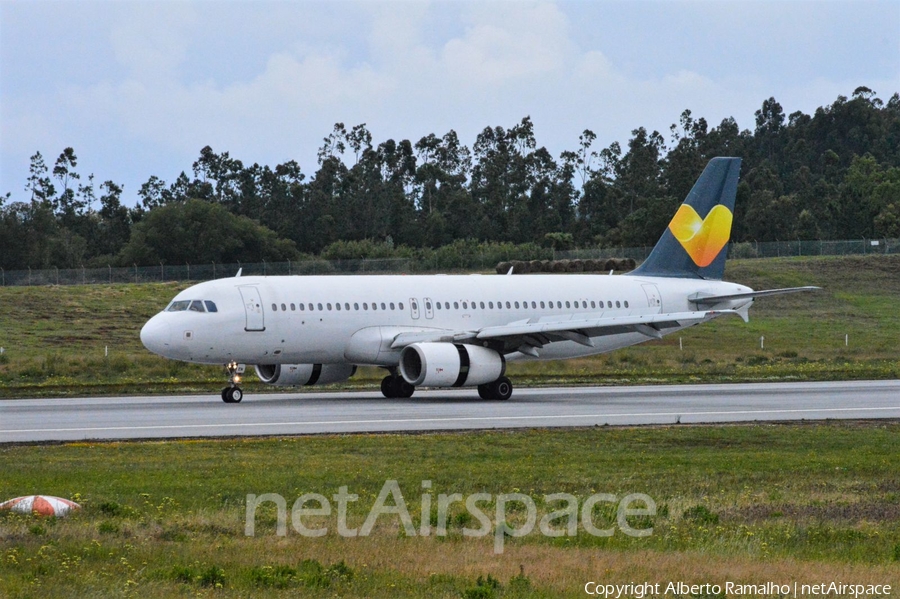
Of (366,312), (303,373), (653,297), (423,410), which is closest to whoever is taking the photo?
(423,410)

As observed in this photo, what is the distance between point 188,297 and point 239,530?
73.6 ft

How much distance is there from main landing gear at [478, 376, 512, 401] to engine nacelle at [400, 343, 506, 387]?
0.82 feet

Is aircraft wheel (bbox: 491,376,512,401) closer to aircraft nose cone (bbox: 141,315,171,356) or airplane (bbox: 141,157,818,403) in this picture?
airplane (bbox: 141,157,818,403)

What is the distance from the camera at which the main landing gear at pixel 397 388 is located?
37.2m

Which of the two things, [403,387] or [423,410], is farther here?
[403,387]

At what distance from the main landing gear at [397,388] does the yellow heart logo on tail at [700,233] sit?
12.8 metres

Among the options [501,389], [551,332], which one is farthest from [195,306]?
[551,332]

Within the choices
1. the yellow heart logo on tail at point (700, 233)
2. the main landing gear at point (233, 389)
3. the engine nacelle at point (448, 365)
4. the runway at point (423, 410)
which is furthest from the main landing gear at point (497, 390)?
the yellow heart logo on tail at point (700, 233)

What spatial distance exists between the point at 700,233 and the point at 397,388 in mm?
13742

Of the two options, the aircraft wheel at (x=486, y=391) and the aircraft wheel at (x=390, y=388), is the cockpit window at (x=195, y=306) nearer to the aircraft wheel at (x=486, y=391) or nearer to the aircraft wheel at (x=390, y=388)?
the aircraft wheel at (x=390, y=388)

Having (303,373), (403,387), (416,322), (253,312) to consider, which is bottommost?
(403,387)

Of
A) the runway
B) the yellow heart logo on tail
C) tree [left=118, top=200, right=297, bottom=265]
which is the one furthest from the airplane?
tree [left=118, top=200, right=297, bottom=265]

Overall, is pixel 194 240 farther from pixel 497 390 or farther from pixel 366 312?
pixel 497 390

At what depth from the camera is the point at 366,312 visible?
3691 centimetres
